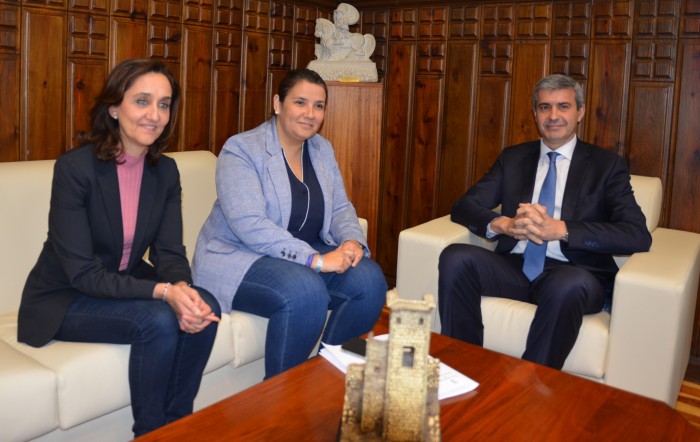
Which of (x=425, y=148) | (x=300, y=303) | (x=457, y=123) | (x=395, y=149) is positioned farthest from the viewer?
(x=395, y=149)

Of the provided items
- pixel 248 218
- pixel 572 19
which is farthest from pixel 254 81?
pixel 572 19

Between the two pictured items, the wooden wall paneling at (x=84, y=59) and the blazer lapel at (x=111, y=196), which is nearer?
the blazer lapel at (x=111, y=196)

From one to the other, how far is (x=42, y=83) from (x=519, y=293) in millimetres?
1926

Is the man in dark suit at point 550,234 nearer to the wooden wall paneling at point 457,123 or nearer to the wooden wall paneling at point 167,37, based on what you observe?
the wooden wall paneling at point 457,123

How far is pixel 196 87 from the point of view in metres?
3.46

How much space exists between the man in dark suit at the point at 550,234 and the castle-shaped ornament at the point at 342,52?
3.34 ft

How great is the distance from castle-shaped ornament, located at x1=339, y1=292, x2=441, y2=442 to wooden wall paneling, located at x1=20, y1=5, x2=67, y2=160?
200 cm

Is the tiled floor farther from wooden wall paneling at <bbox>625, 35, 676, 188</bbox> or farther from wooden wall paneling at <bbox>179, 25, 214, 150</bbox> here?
wooden wall paneling at <bbox>179, 25, 214, 150</bbox>

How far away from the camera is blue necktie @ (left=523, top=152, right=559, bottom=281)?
277cm

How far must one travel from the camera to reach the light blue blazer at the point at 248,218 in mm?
2480

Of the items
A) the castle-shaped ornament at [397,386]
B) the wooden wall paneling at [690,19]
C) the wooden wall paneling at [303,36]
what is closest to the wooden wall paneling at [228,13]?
the wooden wall paneling at [303,36]

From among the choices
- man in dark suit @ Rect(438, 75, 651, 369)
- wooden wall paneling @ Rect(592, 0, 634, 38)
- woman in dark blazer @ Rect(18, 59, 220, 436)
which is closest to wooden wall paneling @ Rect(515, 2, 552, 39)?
wooden wall paneling @ Rect(592, 0, 634, 38)

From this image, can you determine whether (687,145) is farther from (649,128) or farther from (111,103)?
(111,103)

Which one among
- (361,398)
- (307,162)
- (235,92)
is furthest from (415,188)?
(361,398)
